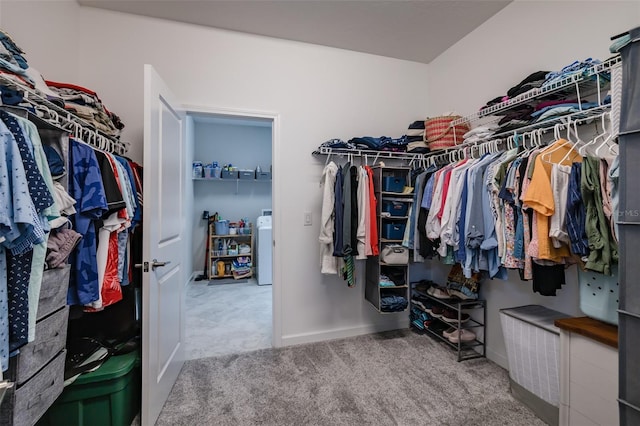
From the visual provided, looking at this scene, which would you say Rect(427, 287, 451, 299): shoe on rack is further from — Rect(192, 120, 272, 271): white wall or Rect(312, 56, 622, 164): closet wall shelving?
Rect(192, 120, 272, 271): white wall

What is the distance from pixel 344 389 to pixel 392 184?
5.29 ft

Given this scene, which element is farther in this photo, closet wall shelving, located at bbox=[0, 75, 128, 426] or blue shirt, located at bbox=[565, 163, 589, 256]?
blue shirt, located at bbox=[565, 163, 589, 256]

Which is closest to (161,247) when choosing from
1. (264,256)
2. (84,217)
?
(84,217)

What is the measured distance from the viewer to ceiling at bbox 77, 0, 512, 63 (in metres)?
2.08

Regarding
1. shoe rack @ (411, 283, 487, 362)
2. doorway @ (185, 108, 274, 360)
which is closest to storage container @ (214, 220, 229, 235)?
doorway @ (185, 108, 274, 360)

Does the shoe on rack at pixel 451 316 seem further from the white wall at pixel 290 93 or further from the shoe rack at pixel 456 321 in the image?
the white wall at pixel 290 93

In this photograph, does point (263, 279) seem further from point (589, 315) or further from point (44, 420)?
point (589, 315)

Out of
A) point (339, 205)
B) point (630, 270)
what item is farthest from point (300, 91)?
point (630, 270)

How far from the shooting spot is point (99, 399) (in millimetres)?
1442

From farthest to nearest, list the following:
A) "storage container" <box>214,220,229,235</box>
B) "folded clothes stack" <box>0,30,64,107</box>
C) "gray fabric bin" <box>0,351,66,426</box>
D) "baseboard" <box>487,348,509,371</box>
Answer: "storage container" <box>214,220,229,235</box>, "baseboard" <box>487,348,509,371</box>, "folded clothes stack" <box>0,30,64,107</box>, "gray fabric bin" <box>0,351,66,426</box>

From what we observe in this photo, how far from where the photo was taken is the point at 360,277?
271cm

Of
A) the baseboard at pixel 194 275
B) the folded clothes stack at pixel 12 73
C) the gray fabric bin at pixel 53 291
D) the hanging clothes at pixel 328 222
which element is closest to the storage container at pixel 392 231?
the hanging clothes at pixel 328 222

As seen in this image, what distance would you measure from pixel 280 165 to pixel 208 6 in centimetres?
129

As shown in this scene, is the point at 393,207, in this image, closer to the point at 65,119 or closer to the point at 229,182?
the point at 65,119
